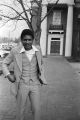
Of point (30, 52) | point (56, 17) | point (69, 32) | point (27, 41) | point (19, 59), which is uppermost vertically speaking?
point (56, 17)

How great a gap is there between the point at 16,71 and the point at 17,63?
130 mm

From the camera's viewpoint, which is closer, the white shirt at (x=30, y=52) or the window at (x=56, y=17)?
the white shirt at (x=30, y=52)

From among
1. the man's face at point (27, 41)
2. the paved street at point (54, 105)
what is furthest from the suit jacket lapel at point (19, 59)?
the paved street at point (54, 105)

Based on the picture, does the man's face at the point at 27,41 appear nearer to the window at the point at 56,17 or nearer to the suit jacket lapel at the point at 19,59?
the suit jacket lapel at the point at 19,59

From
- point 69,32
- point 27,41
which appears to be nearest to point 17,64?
point 27,41

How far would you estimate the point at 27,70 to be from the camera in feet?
15.1

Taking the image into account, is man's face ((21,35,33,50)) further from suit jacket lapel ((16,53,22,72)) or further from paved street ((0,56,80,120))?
paved street ((0,56,80,120))

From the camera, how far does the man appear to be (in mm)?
4617

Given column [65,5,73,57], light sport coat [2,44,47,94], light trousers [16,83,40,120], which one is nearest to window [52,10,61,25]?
column [65,5,73,57]

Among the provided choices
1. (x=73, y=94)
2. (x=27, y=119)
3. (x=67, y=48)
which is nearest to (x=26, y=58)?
(x=27, y=119)

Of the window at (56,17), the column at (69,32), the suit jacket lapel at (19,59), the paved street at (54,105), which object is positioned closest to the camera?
the suit jacket lapel at (19,59)

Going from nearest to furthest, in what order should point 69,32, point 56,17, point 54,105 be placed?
point 54,105 → point 69,32 → point 56,17

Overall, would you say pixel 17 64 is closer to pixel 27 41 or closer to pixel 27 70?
pixel 27 70

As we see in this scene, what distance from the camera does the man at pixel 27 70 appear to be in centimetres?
462
